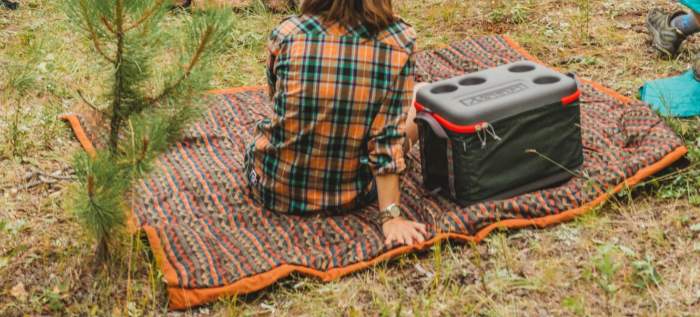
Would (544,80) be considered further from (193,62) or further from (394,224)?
(193,62)

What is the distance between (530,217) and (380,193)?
603 mm

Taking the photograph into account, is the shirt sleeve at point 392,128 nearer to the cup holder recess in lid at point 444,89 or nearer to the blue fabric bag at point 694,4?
the cup holder recess in lid at point 444,89

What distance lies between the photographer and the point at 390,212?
9.29 ft

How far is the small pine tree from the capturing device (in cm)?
225

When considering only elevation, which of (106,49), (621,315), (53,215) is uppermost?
(106,49)

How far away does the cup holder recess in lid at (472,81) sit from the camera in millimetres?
3129

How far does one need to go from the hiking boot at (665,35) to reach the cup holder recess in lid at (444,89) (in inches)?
69.8

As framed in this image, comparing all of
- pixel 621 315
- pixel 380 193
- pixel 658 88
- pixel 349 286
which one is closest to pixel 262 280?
pixel 349 286

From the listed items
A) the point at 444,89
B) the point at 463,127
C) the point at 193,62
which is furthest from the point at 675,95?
the point at 193,62

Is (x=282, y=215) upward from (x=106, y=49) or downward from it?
downward

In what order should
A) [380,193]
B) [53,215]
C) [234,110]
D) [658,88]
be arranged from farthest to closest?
1. [234,110]
2. [658,88]
3. [53,215]
4. [380,193]

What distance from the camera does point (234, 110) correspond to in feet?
13.5

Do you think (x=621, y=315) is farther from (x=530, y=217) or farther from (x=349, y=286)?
(x=349, y=286)

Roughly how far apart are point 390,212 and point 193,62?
35.4 inches
